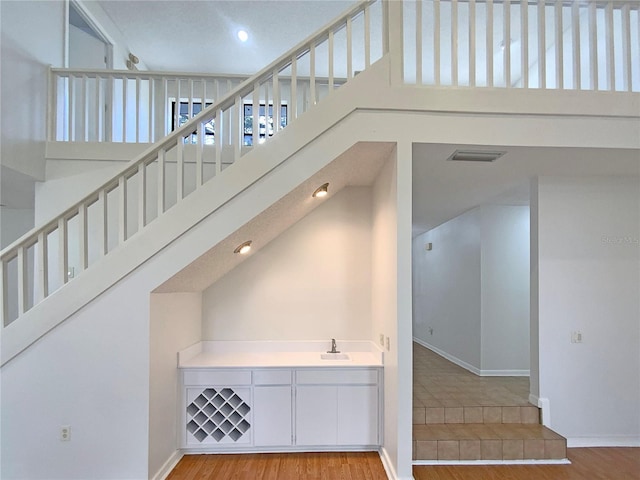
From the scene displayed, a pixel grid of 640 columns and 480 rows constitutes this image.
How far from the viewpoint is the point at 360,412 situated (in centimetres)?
330

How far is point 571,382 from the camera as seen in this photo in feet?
11.7

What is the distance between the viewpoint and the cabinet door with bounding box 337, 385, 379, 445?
3.29 metres

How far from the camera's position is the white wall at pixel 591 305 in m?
3.54

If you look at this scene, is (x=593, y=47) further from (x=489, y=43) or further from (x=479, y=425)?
(x=479, y=425)

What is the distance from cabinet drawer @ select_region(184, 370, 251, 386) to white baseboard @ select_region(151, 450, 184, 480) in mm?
586

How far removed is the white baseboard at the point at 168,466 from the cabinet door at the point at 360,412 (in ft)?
4.56

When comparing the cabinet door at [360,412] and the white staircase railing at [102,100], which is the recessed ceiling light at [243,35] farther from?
the cabinet door at [360,412]

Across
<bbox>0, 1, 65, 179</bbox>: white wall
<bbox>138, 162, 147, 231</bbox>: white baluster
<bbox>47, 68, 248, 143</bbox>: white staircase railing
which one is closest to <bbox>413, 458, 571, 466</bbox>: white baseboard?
<bbox>138, 162, 147, 231</bbox>: white baluster

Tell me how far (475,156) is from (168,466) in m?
3.54

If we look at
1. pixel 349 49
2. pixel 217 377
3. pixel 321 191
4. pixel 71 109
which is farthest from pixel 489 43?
pixel 71 109

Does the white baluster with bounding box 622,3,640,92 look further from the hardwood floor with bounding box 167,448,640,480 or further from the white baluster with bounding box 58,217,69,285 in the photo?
the white baluster with bounding box 58,217,69,285

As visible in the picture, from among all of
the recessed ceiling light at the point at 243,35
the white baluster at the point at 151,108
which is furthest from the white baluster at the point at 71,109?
the recessed ceiling light at the point at 243,35

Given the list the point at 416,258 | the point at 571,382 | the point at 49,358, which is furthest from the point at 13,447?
the point at 416,258

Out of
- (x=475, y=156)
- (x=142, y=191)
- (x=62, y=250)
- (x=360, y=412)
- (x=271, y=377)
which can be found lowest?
(x=360, y=412)
